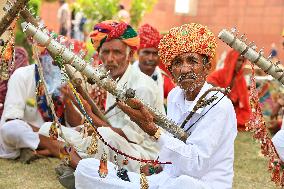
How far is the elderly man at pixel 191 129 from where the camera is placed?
129 inches

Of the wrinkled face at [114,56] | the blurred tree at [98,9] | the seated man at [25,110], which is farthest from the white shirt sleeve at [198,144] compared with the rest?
the blurred tree at [98,9]

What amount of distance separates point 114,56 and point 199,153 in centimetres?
209

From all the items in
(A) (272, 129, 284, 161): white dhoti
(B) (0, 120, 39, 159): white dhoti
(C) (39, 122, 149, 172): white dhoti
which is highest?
(A) (272, 129, 284, 161): white dhoti

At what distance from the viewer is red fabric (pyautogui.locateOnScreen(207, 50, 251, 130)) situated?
9.58 m

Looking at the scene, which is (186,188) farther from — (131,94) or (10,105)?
(10,105)

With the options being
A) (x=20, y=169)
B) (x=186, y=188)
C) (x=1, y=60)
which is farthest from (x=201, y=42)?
(x=20, y=169)

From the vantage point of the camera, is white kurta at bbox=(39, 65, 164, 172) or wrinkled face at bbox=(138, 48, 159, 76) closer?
white kurta at bbox=(39, 65, 164, 172)

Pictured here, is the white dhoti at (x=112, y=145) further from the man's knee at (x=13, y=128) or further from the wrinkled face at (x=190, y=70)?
the wrinkled face at (x=190, y=70)

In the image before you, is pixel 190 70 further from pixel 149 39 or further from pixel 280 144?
pixel 149 39

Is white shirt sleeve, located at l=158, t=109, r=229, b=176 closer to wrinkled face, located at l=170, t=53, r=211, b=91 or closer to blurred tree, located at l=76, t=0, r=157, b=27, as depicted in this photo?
wrinkled face, located at l=170, t=53, r=211, b=91

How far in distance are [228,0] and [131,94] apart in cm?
2332

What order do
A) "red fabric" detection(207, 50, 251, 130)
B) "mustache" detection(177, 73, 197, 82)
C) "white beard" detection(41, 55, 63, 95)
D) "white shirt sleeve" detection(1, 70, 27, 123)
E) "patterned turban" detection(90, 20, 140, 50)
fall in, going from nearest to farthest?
1. "mustache" detection(177, 73, 197, 82)
2. "patterned turban" detection(90, 20, 140, 50)
3. "white shirt sleeve" detection(1, 70, 27, 123)
4. "white beard" detection(41, 55, 63, 95)
5. "red fabric" detection(207, 50, 251, 130)

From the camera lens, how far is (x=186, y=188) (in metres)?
3.32

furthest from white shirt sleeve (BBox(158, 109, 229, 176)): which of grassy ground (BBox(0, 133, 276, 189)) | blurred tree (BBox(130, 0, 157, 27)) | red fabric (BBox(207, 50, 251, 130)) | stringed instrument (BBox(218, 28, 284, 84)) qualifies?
blurred tree (BBox(130, 0, 157, 27))
